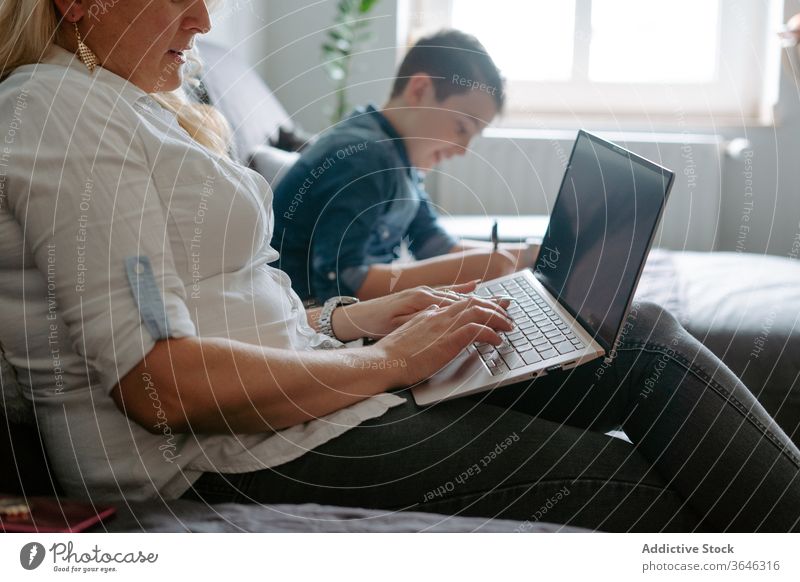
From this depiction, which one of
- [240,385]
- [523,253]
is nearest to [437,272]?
[523,253]

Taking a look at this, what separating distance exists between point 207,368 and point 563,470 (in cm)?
32

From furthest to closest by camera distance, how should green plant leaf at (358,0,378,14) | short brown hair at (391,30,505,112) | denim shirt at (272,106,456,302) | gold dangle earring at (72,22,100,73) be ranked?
green plant leaf at (358,0,378,14) → short brown hair at (391,30,505,112) → denim shirt at (272,106,456,302) → gold dangle earring at (72,22,100,73)

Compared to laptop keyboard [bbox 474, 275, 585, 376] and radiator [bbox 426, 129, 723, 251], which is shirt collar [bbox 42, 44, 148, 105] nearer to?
laptop keyboard [bbox 474, 275, 585, 376]

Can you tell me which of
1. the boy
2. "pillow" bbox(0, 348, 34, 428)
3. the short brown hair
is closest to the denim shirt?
the boy

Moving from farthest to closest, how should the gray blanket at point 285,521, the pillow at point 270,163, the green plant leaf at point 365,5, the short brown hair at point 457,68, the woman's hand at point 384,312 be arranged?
the green plant leaf at point 365,5 → the pillow at point 270,163 → the short brown hair at point 457,68 → the woman's hand at point 384,312 → the gray blanket at point 285,521

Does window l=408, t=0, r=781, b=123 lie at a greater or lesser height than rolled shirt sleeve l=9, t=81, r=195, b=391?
lesser

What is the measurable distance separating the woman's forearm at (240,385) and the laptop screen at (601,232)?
0.23 meters

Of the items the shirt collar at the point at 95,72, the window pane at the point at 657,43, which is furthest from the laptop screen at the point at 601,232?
the window pane at the point at 657,43

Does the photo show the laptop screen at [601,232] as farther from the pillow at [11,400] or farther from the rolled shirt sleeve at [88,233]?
the pillow at [11,400]

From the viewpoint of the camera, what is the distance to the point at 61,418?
2.38 ft

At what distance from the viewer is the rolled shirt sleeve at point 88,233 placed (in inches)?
25.5

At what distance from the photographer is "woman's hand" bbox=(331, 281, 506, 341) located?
2.99ft

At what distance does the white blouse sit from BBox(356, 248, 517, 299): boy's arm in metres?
0.46

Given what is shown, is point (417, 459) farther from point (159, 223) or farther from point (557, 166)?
point (557, 166)
